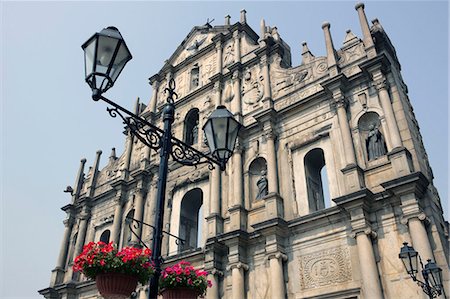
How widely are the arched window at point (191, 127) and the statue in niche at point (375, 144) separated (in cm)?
825

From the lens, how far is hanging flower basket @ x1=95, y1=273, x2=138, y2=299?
5418mm

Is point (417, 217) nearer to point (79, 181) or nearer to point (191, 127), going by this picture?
point (191, 127)

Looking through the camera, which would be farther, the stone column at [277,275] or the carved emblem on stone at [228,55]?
the carved emblem on stone at [228,55]

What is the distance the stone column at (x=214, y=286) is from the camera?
13.0m

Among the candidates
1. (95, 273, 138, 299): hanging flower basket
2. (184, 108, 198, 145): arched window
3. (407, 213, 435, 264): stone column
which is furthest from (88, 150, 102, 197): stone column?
(95, 273, 138, 299): hanging flower basket

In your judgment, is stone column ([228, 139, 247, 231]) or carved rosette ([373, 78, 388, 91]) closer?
carved rosette ([373, 78, 388, 91])

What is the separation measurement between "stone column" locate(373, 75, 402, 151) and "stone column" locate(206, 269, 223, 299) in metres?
6.50

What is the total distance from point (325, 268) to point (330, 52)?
754 cm

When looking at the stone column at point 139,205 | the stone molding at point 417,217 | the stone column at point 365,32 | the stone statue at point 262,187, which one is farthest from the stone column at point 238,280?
the stone column at point 365,32

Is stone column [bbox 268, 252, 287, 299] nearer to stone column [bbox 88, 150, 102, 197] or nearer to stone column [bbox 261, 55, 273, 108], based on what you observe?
stone column [bbox 261, 55, 273, 108]

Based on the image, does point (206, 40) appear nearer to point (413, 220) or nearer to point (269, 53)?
point (269, 53)

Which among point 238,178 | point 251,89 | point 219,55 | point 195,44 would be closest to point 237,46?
point 219,55

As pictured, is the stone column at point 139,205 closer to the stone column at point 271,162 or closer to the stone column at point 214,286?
the stone column at point 214,286

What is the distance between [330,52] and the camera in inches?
582
